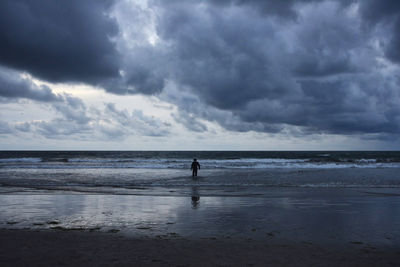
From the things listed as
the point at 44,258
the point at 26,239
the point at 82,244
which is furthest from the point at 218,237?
the point at 26,239

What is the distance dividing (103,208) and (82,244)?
4604 mm

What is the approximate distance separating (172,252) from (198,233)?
1.64 metres

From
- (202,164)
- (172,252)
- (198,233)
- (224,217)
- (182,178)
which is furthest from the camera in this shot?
(202,164)

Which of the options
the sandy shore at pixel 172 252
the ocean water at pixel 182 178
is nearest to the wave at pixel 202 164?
the ocean water at pixel 182 178

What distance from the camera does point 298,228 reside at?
8.14 metres

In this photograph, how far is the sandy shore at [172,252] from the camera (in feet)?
18.1

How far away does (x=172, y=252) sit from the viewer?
19.9 feet

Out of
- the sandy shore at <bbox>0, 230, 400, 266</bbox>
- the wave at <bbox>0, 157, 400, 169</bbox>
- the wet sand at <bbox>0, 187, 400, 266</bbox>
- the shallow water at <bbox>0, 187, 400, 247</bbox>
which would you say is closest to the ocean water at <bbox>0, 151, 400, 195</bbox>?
the wave at <bbox>0, 157, 400, 169</bbox>

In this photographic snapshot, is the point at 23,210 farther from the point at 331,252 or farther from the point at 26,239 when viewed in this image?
the point at 331,252

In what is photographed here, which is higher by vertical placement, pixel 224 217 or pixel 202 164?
pixel 202 164

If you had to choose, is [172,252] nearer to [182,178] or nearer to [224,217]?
[224,217]

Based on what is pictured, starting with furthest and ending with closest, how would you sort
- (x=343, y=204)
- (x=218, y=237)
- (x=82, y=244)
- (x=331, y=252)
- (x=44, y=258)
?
(x=343, y=204) < (x=218, y=237) < (x=82, y=244) < (x=331, y=252) < (x=44, y=258)

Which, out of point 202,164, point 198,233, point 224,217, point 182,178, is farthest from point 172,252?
point 202,164

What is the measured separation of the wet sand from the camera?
5711 mm
